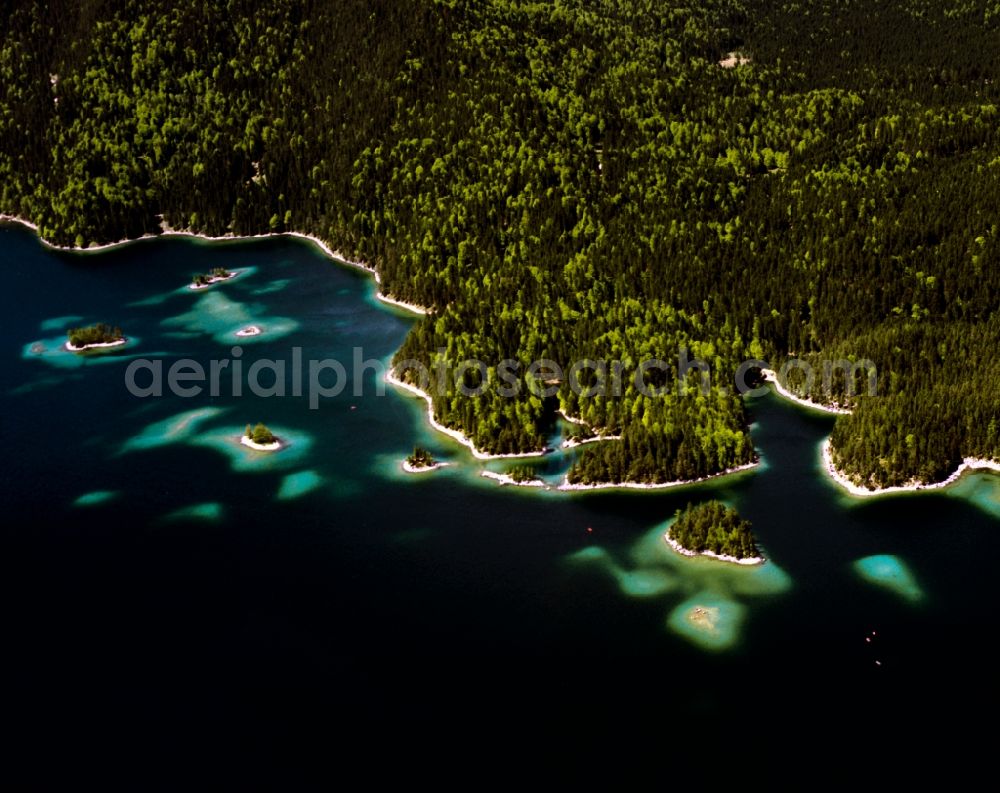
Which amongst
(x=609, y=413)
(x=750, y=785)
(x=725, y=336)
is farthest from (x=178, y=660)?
(x=725, y=336)

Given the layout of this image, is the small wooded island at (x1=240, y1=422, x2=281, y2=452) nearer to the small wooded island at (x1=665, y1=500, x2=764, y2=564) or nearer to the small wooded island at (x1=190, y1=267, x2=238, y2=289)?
A: the small wooded island at (x1=665, y1=500, x2=764, y2=564)

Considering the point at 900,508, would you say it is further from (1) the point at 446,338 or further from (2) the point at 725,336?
(1) the point at 446,338

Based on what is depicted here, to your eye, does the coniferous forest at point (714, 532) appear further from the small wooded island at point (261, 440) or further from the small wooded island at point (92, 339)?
the small wooded island at point (92, 339)

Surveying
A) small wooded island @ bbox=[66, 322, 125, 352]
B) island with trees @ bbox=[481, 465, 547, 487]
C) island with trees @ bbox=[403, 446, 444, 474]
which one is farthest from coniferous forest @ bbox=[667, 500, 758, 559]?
small wooded island @ bbox=[66, 322, 125, 352]

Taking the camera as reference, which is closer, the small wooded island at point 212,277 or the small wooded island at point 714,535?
the small wooded island at point 714,535

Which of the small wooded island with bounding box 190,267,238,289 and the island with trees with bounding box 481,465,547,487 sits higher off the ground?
the small wooded island with bounding box 190,267,238,289

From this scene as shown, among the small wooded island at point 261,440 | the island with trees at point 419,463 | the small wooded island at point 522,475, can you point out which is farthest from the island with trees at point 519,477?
the small wooded island at point 261,440
